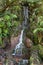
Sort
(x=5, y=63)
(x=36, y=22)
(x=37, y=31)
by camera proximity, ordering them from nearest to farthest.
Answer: (x=5, y=63), (x=37, y=31), (x=36, y=22)

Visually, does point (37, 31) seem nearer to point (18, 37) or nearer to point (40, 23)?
point (40, 23)

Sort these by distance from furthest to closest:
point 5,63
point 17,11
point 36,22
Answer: point 17,11 → point 36,22 → point 5,63

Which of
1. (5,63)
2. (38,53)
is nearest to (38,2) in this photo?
(38,53)

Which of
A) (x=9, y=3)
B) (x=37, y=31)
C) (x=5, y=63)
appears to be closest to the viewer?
(x=5, y=63)

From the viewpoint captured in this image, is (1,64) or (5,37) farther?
(5,37)

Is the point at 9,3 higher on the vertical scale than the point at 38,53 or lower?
higher

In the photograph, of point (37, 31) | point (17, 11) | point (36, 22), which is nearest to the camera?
point (37, 31)

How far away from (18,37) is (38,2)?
2498 millimetres

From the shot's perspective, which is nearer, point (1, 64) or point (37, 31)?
point (1, 64)

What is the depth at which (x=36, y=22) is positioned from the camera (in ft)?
36.9

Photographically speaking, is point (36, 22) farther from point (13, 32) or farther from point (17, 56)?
point (17, 56)

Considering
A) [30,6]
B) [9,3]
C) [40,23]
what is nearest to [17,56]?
[40,23]

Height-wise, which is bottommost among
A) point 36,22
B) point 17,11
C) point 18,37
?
point 18,37

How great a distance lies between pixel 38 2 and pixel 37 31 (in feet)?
8.74
